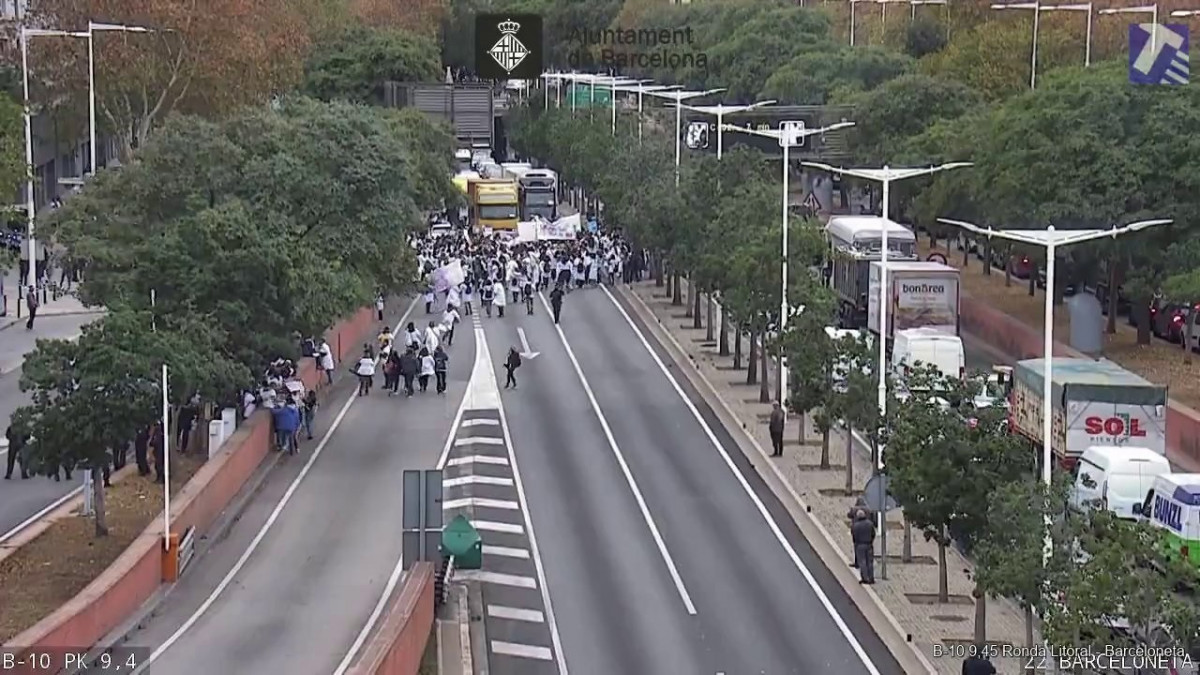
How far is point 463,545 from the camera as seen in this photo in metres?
33.9

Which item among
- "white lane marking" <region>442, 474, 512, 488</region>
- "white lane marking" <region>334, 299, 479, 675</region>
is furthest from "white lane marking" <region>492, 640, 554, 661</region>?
"white lane marking" <region>442, 474, 512, 488</region>

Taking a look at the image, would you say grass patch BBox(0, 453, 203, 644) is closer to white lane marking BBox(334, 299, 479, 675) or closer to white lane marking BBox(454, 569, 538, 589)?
white lane marking BBox(334, 299, 479, 675)

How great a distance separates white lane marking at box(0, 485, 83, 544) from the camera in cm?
3584

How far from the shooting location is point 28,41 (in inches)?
3054

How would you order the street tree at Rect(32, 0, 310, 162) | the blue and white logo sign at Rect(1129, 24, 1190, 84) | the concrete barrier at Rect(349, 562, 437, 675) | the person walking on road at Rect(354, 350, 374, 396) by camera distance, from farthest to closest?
the street tree at Rect(32, 0, 310, 162)
the person walking on road at Rect(354, 350, 374, 396)
the blue and white logo sign at Rect(1129, 24, 1190, 84)
the concrete barrier at Rect(349, 562, 437, 675)

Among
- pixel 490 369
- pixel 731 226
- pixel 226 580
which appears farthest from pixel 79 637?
pixel 731 226

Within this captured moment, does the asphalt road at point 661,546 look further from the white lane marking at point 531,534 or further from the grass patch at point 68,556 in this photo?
the grass patch at point 68,556

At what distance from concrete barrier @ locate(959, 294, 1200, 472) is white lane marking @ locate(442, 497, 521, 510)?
591 inches

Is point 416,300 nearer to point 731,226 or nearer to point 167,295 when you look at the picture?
point 731,226

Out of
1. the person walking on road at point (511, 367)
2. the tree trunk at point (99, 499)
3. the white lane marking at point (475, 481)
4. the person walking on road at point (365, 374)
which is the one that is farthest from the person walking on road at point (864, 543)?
the person walking on road at point (365, 374)

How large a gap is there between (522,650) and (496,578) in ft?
13.7

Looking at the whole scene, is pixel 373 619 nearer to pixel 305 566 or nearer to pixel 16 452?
pixel 305 566

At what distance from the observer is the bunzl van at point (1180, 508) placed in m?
32.8

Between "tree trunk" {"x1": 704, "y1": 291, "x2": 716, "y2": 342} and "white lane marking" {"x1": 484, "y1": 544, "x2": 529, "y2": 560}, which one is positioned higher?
"tree trunk" {"x1": 704, "y1": 291, "x2": 716, "y2": 342}
